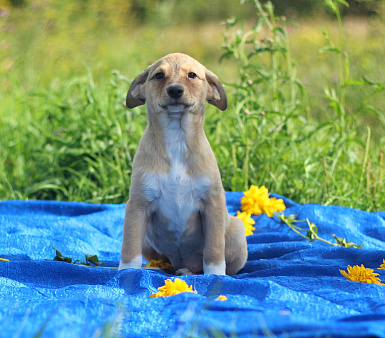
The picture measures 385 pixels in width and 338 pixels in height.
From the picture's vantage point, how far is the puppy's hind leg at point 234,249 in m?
2.90

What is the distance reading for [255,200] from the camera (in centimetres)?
390

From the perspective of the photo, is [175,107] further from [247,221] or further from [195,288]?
[247,221]

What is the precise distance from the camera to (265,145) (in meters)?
4.59

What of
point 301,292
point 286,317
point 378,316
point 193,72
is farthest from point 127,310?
point 193,72

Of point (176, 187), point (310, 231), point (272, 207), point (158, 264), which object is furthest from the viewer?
point (272, 207)

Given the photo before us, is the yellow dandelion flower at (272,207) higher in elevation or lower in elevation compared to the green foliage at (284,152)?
lower

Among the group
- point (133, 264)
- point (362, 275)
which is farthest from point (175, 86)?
point (362, 275)

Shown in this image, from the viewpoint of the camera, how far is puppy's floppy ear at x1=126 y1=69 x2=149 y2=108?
2828mm

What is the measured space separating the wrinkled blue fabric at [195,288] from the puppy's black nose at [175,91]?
34.5 inches

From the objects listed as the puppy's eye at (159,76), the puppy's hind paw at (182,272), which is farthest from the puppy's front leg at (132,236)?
the puppy's eye at (159,76)

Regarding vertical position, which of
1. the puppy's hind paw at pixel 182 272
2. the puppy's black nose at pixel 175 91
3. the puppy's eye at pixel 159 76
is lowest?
the puppy's hind paw at pixel 182 272

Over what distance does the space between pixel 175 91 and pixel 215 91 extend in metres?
0.46

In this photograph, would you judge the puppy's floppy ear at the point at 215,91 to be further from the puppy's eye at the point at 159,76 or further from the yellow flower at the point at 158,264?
the yellow flower at the point at 158,264

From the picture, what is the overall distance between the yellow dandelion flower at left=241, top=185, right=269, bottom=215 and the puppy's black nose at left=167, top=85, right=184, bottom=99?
1.58 meters
